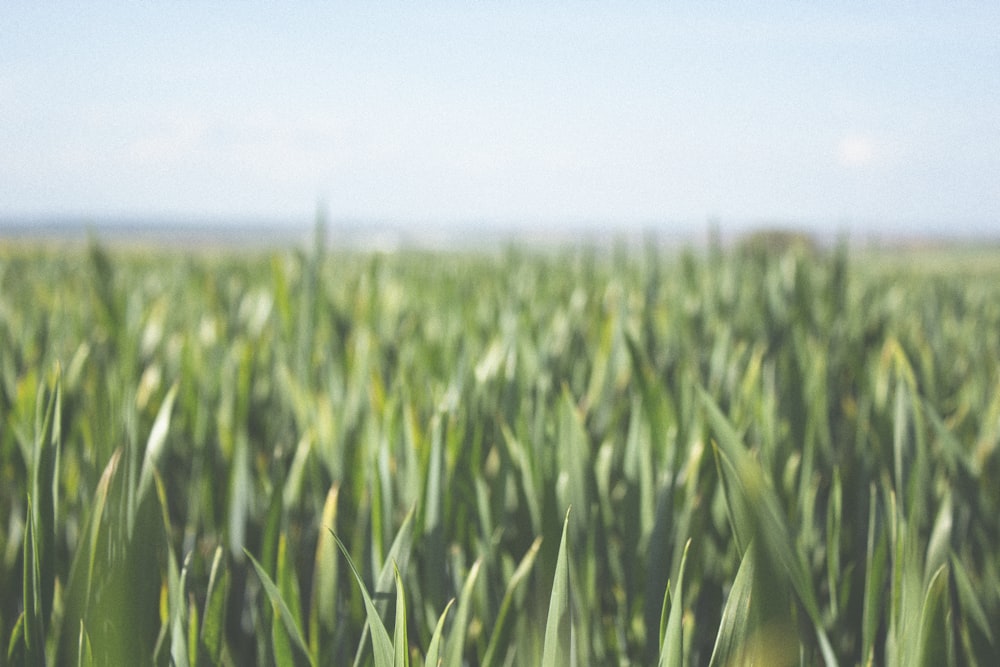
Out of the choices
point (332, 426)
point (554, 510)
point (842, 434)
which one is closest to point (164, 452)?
point (332, 426)

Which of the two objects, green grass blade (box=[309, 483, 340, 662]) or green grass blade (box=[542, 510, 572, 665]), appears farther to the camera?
green grass blade (box=[309, 483, 340, 662])

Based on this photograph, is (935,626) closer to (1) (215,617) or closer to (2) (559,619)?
(2) (559,619)

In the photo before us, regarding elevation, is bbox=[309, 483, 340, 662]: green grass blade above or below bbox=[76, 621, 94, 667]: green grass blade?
below

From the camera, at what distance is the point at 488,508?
552 mm

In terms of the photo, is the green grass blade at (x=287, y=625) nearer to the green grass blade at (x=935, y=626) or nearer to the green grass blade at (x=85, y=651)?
the green grass blade at (x=85, y=651)

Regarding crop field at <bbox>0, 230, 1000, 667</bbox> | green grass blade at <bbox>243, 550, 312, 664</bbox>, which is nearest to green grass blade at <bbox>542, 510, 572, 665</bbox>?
crop field at <bbox>0, 230, 1000, 667</bbox>

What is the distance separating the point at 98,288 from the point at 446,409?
2.53 ft

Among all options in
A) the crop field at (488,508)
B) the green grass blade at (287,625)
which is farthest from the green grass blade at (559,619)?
the green grass blade at (287,625)

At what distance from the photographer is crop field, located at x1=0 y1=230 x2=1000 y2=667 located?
352 mm

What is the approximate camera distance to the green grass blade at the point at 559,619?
1.01ft

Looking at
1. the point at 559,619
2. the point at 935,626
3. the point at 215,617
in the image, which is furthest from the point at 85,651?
the point at 935,626

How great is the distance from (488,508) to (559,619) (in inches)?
9.5

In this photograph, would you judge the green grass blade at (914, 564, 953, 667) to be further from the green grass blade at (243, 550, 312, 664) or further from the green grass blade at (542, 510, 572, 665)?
the green grass blade at (243, 550, 312, 664)

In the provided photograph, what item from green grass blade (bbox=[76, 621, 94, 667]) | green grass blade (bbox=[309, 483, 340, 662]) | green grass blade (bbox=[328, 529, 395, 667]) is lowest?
green grass blade (bbox=[309, 483, 340, 662])
